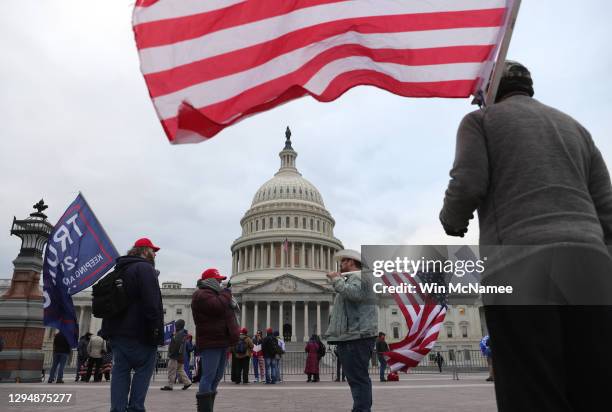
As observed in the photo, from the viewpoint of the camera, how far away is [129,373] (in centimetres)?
577

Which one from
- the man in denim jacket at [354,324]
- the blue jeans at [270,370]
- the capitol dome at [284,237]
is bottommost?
the blue jeans at [270,370]

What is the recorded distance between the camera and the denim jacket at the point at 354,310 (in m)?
6.39

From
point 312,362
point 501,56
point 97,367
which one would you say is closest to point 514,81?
point 501,56

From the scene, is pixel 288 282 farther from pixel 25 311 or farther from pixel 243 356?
pixel 25 311

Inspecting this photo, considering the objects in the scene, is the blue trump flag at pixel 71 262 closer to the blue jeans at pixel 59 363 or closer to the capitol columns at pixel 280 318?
the blue jeans at pixel 59 363

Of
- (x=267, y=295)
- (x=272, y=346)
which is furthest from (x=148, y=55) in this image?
(x=267, y=295)

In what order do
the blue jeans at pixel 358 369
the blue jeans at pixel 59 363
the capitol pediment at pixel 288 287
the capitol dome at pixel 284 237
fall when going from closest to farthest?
the blue jeans at pixel 358 369 → the blue jeans at pixel 59 363 → the capitol pediment at pixel 288 287 → the capitol dome at pixel 284 237

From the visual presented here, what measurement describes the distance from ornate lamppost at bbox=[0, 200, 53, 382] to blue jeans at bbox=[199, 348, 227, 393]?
524 inches

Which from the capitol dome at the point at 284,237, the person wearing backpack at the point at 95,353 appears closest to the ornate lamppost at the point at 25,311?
the person wearing backpack at the point at 95,353

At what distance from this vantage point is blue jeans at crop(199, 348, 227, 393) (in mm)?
6686

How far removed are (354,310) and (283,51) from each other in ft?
13.0

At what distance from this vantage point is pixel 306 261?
89.0 metres

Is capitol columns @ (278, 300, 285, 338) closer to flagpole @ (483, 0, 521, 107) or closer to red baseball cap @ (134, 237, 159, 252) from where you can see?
red baseball cap @ (134, 237, 159, 252)

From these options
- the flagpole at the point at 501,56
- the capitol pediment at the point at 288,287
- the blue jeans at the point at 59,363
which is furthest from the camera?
the capitol pediment at the point at 288,287
